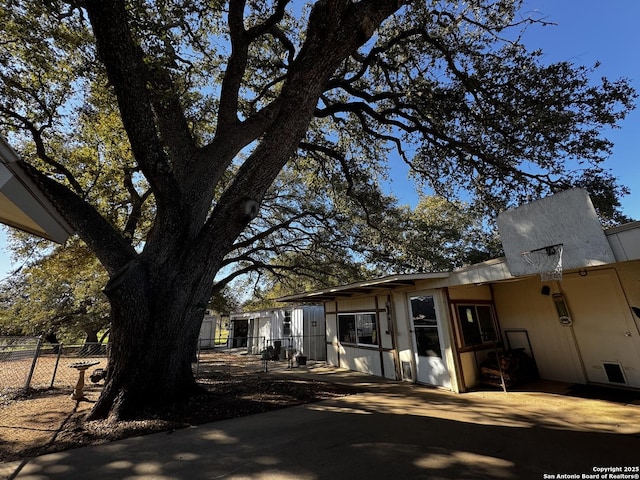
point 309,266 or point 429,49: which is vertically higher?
point 429,49

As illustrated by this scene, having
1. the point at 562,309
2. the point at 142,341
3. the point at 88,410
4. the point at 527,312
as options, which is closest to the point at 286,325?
the point at 88,410

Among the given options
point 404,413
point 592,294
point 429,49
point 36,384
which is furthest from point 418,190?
point 36,384

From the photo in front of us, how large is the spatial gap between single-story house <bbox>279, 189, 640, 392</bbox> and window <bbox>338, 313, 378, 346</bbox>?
0.07 meters

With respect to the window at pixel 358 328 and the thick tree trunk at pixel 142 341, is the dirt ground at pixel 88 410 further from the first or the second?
the window at pixel 358 328

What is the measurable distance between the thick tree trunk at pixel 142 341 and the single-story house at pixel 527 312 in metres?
4.83

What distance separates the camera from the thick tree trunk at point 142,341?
4.22 meters

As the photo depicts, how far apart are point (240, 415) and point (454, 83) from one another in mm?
9153

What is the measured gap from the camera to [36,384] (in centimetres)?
780

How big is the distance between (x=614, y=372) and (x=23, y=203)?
1018 cm

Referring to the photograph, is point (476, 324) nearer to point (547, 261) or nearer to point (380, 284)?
point (380, 284)

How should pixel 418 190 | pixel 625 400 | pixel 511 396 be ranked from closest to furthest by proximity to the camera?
pixel 625 400 → pixel 511 396 → pixel 418 190

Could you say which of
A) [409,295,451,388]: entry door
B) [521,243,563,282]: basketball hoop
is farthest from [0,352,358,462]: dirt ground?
[521,243,563,282]: basketball hoop

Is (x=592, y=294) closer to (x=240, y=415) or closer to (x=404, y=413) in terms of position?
(x=404, y=413)

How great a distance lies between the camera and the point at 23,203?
2727mm
